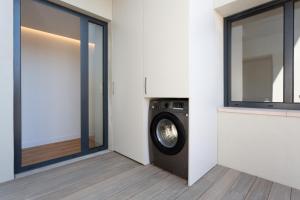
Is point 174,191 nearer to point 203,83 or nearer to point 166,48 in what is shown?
point 203,83

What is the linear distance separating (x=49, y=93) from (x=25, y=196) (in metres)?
2.03

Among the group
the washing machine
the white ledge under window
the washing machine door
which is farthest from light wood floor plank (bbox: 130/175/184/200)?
the white ledge under window

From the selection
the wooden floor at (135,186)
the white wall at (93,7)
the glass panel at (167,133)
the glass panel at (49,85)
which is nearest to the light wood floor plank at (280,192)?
the wooden floor at (135,186)

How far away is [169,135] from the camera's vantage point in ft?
Answer: 6.15

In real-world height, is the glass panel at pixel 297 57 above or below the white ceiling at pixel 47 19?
below

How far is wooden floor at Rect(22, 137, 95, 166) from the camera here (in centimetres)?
213

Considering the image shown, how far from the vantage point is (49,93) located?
300 centimetres

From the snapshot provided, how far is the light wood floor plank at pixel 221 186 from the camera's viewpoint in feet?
4.56

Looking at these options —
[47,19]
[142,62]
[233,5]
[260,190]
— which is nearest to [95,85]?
[142,62]

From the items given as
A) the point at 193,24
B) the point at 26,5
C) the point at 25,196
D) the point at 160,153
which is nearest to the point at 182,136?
the point at 160,153

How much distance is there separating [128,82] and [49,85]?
1752 millimetres

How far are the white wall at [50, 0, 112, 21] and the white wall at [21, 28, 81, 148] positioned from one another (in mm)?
1192

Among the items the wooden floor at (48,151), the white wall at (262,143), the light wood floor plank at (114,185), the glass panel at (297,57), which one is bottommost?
the light wood floor plank at (114,185)

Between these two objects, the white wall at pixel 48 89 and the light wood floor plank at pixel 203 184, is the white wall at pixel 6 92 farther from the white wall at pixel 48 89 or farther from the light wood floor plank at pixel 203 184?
the light wood floor plank at pixel 203 184
